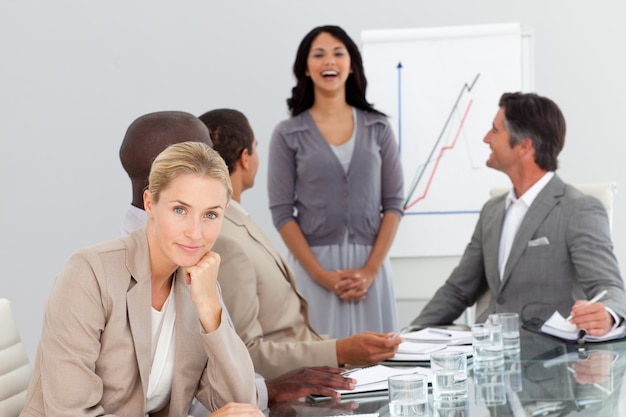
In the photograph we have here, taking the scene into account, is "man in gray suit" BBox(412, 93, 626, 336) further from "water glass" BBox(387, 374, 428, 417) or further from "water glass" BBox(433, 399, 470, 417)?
"water glass" BBox(387, 374, 428, 417)

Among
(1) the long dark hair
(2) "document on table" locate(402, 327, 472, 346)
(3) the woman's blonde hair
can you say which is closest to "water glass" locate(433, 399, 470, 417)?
(3) the woman's blonde hair

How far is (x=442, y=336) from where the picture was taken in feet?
8.64

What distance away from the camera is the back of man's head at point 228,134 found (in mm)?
2693

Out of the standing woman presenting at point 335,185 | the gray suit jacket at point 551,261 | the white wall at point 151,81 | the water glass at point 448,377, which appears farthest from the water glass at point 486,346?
the white wall at point 151,81

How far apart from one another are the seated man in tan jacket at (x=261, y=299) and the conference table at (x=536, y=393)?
0.30m

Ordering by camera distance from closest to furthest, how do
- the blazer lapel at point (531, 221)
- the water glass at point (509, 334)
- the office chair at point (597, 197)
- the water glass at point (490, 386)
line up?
the water glass at point (490, 386), the water glass at point (509, 334), the blazer lapel at point (531, 221), the office chair at point (597, 197)

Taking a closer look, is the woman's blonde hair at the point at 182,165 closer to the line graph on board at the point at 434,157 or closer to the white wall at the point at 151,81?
the line graph on board at the point at 434,157

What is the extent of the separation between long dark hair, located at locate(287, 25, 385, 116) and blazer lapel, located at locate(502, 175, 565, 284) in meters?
0.93

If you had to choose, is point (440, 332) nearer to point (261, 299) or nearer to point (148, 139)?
point (261, 299)

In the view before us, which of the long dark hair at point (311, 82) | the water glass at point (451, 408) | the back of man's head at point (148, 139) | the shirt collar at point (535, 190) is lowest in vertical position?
the water glass at point (451, 408)

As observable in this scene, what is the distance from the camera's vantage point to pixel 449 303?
3254 mm

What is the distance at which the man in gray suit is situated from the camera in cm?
305

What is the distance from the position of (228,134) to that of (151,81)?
9.27 ft

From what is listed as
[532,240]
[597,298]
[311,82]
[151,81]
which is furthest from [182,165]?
[151,81]
